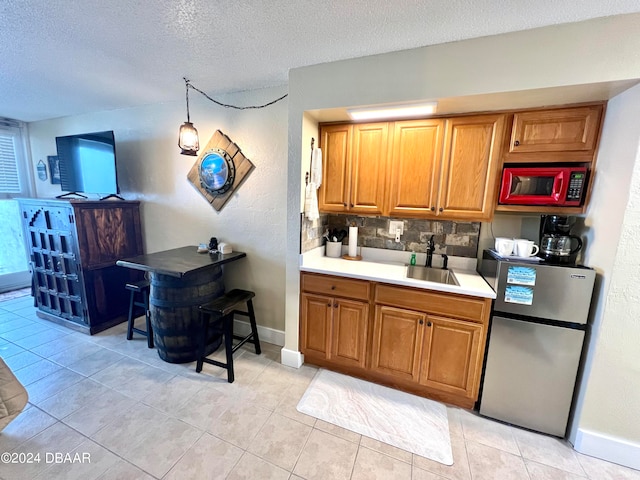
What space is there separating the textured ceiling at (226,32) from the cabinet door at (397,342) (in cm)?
181

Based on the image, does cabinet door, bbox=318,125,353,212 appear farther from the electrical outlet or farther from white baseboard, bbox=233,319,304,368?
white baseboard, bbox=233,319,304,368

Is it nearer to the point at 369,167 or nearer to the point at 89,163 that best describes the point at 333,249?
the point at 369,167

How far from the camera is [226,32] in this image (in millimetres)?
1550

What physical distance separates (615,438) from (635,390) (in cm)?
32

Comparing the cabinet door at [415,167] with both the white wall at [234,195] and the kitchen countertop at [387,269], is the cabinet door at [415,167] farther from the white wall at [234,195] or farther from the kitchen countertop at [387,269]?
the white wall at [234,195]

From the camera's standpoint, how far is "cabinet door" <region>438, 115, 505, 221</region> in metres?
1.79

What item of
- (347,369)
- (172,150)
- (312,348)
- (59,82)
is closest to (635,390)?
(347,369)

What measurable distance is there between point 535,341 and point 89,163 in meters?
4.71

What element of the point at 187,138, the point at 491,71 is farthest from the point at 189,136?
the point at 491,71

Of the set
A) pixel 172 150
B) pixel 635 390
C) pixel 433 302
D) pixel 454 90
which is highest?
pixel 454 90

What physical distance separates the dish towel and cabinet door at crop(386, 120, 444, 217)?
0.61 metres

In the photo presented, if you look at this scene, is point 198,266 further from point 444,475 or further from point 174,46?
point 444,475

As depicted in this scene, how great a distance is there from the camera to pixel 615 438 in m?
1.50

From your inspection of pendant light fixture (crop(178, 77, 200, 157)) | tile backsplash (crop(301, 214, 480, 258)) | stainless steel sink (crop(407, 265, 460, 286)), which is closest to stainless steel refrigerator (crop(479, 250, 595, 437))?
stainless steel sink (crop(407, 265, 460, 286))
